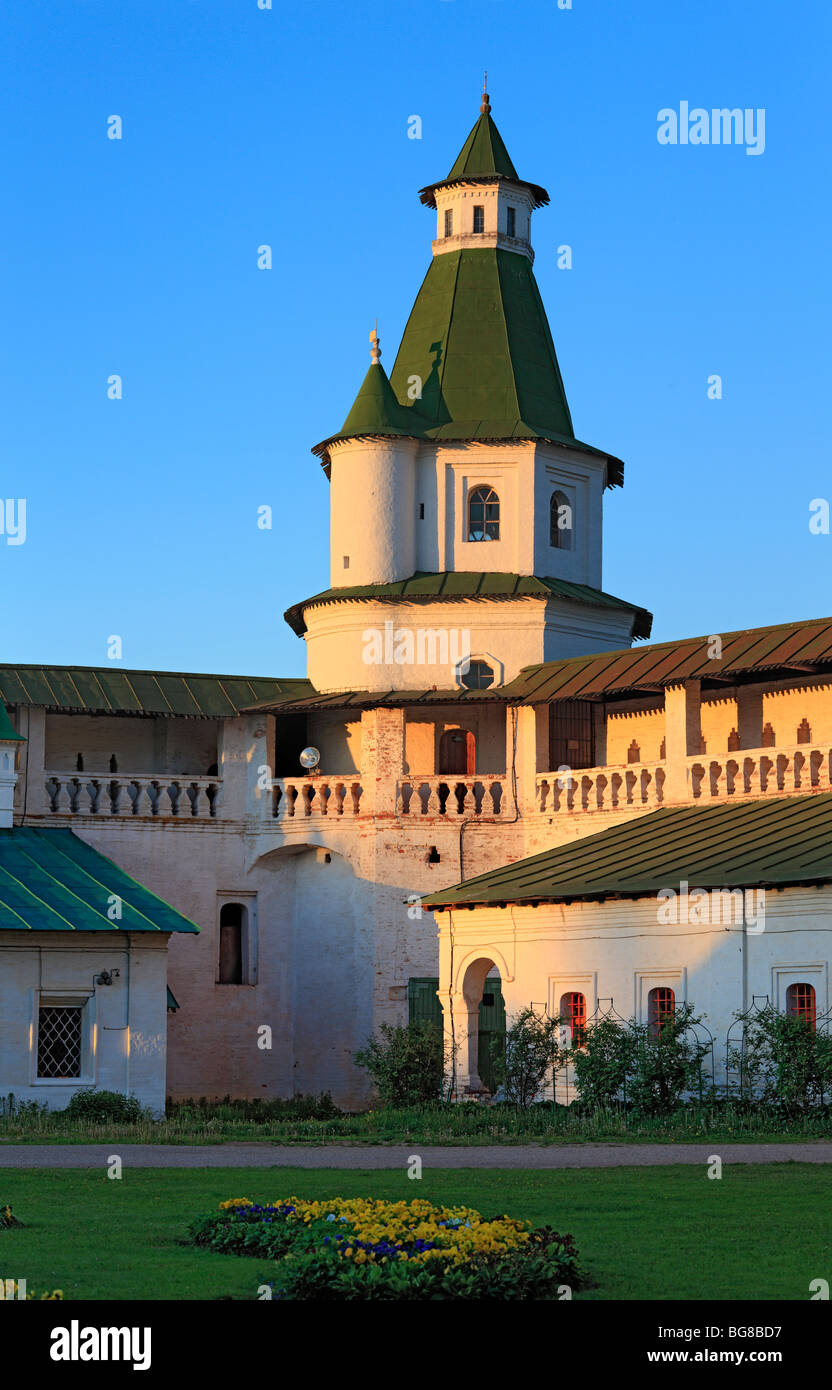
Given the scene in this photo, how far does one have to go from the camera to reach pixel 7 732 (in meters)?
36.9

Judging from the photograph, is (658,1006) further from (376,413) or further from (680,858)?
(376,413)

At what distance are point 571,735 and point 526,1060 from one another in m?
10.3

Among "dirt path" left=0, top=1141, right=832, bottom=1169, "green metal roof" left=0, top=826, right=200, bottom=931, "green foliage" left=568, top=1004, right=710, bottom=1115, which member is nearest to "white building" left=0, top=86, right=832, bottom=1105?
"green metal roof" left=0, top=826, right=200, bottom=931

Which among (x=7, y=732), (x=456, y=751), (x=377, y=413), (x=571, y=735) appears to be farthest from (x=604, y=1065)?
(x=377, y=413)

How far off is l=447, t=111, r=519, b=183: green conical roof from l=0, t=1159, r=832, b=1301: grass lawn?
2997 cm

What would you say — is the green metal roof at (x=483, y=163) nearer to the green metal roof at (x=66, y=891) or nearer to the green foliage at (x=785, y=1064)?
the green metal roof at (x=66, y=891)

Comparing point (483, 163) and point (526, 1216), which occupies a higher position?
point (483, 163)

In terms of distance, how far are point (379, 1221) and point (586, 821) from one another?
954 inches

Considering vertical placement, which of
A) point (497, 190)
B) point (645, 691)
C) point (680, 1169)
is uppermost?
point (497, 190)

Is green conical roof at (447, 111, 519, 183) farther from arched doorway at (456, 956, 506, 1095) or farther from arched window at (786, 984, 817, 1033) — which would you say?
arched window at (786, 984, 817, 1033)
